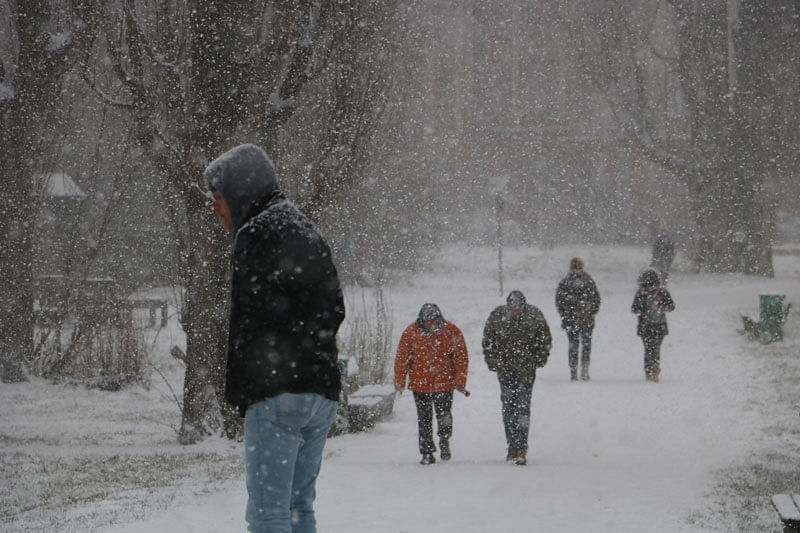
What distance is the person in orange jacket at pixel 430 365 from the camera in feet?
31.5

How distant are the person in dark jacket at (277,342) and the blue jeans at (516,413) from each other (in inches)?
227

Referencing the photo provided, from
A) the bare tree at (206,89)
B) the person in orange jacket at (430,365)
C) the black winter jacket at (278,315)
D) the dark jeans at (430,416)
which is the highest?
the bare tree at (206,89)

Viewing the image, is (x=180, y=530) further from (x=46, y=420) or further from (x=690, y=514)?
(x=46, y=420)

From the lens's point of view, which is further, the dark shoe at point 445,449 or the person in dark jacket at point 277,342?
the dark shoe at point 445,449

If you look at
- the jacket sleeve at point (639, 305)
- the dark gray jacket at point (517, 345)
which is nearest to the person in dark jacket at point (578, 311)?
the jacket sleeve at point (639, 305)

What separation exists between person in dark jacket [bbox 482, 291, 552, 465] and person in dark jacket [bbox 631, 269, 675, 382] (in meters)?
5.50

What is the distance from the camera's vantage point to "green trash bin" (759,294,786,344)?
1822 centimetres

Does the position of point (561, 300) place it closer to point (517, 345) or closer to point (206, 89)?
point (517, 345)

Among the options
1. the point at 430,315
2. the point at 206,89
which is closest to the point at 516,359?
the point at 430,315

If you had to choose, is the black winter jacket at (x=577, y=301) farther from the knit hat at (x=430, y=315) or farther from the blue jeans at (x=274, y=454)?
the blue jeans at (x=274, y=454)

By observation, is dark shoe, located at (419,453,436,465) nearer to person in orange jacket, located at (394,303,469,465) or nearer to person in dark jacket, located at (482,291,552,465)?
person in orange jacket, located at (394,303,469,465)

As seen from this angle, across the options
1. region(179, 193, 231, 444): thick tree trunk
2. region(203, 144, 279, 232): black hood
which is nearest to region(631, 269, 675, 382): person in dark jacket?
region(179, 193, 231, 444): thick tree trunk

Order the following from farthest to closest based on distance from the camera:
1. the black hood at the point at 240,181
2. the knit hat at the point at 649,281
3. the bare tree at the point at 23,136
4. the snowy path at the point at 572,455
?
the knit hat at the point at 649,281, the bare tree at the point at 23,136, the snowy path at the point at 572,455, the black hood at the point at 240,181

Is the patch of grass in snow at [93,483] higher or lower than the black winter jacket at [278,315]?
lower
